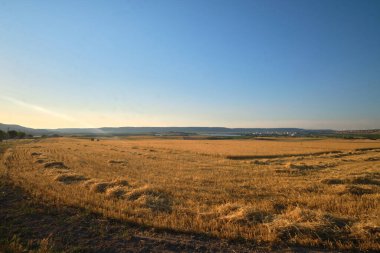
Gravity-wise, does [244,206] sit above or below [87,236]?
above

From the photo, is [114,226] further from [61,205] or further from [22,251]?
[61,205]

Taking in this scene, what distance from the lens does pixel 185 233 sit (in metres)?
7.44

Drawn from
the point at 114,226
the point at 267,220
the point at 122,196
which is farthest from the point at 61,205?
the point at 267,220

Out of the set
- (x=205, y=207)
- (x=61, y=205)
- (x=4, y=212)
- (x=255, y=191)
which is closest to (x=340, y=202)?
(x=255, y=191)

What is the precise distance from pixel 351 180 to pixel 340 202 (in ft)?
19.3

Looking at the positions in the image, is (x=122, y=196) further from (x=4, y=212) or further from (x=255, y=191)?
(x=255, y=191)

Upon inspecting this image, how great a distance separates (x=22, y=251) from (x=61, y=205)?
398 cm

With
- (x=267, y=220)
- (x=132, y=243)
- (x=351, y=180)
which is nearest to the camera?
(x=132, y=243)

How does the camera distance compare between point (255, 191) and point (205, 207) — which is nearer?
point (205, 207)

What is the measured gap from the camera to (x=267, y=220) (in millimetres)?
8273

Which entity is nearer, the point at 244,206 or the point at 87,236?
the point at 87,236

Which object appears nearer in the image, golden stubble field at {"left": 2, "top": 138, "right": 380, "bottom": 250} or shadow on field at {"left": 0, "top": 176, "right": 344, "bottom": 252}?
shadow on field at {"left": 0, "top": 176, "right": 344, "bottom": 252}

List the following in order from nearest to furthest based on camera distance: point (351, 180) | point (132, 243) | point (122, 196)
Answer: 1. point (132, 243)
2. point (122, 196)
3. point (351, 180)

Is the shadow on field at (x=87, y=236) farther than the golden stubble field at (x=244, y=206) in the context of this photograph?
No
